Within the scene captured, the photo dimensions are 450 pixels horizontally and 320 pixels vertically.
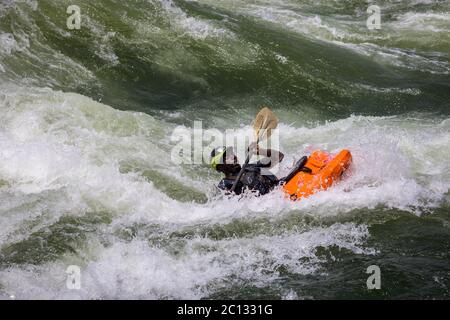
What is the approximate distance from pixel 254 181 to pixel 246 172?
0.14 metres

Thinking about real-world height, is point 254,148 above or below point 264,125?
below

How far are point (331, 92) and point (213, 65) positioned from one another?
6.36 feet

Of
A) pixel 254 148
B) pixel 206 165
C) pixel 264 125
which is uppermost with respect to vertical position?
pixel 264 125

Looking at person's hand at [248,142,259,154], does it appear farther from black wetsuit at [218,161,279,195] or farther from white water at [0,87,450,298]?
white water at [0,87,450,298]

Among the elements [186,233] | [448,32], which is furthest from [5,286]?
[448,32]

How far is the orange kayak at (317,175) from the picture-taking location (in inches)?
245

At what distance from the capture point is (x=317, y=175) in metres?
6.32

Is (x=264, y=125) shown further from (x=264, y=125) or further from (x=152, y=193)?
(x=152, y=193)

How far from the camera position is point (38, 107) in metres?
7.96

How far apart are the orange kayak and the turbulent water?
10 cm

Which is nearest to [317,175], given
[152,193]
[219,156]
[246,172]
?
[246,172]

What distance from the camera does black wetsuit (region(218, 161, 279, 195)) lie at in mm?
6355

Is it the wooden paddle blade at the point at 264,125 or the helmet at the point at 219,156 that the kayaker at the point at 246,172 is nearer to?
the helmet at the point at 219,156
